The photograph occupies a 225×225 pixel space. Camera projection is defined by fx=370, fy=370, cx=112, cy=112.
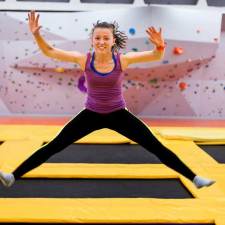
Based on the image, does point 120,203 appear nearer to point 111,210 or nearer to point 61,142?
point 111,210

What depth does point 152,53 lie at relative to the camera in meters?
2.31

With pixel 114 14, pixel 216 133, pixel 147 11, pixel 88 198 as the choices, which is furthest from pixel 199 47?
pixel 88 198

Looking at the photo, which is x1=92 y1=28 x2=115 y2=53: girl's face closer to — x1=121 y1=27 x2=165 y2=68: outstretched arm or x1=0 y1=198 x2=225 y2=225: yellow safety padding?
x1=121 y1=27 x2=165 y2=68: outstretched arm

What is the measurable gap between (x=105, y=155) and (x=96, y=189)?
101cm

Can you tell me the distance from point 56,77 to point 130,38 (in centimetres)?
145

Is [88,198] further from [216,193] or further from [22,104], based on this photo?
[22,104]

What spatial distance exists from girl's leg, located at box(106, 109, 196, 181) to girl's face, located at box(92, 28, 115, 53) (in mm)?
459

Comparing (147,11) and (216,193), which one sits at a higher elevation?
(147,11)

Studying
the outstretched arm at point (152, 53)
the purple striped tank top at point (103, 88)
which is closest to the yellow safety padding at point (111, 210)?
the purple striped tank top at point (103, 88)

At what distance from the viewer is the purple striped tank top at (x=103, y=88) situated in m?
2.33

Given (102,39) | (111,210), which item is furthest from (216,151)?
(102,39)

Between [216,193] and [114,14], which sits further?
[114,14]

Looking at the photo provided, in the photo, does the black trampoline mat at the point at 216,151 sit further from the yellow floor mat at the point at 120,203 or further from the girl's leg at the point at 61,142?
the girl's leg at the point at 61,142

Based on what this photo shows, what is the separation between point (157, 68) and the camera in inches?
249
